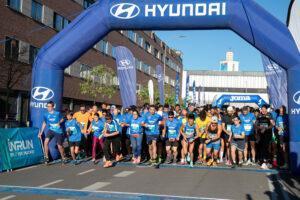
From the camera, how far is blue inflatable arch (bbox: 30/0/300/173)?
37.8 ft

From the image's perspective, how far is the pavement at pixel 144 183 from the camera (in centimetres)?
823

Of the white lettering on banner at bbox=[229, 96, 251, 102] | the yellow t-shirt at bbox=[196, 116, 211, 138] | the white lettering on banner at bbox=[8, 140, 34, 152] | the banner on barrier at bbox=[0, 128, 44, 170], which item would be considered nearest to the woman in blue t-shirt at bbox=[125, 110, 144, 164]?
the yellow t-shirt at bbox=[196, 116, 211, 138]

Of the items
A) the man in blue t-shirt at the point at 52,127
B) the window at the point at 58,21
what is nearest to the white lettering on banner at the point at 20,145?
the man in blue t-shirt at the point at 52,127

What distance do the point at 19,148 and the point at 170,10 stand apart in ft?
18.6

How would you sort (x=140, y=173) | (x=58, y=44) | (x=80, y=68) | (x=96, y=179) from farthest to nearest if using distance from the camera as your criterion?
(x=80, y=68) < (x=58, y=44) < (x=140, y=173) < (x=96, y=179)

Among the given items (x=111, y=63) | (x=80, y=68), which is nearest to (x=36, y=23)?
(x=80, y=68)

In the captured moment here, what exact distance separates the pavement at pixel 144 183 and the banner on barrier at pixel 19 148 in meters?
0.35

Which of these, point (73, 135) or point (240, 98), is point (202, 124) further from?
point (240, 98)

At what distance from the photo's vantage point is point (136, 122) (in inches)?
526

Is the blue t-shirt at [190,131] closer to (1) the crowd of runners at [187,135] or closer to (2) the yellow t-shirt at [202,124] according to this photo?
(1) the crowd of runners at [187,135]

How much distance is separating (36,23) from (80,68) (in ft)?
27.3

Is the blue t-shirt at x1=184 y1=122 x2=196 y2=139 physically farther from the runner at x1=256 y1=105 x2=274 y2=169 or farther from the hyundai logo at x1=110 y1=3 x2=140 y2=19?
the hyundai logo at x1=110 y1=3 x2=140 y2=19

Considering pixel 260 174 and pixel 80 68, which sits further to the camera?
pixel 80 68

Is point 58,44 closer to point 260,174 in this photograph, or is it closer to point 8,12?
point 260,174
